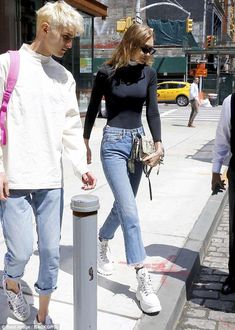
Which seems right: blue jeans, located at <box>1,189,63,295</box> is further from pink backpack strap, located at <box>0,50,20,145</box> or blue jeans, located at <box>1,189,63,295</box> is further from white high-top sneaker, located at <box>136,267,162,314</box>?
white high-top sneaker, located at <box>136,267,162,314</box>

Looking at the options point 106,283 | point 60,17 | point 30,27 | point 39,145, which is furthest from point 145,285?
point 30,27

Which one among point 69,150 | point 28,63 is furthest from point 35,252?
point 28,63

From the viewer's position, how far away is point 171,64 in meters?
43.3

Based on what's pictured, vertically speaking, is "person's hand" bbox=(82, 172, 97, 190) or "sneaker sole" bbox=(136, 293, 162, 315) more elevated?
"person's hand" bbox=(82, 172, 97, 190)

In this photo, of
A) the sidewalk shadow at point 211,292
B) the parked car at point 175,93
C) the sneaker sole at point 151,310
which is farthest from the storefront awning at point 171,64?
the sneaker sole at point 151,310

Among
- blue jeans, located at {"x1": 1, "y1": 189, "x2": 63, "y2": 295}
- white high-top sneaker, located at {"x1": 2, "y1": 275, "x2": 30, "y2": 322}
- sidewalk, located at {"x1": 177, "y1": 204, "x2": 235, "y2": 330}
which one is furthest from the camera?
sidewalk, located at {"x1": 177, "y1": 204, "x2": 235, "y2": 330}

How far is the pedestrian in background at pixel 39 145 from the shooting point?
8.59ft

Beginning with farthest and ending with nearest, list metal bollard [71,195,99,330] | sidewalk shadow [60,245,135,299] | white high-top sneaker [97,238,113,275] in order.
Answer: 1. white high-top sneaker [97,238,113,275]
2. sidewalk shadow [60,245,135,299]
3. metal bollard [71,195,99,330]


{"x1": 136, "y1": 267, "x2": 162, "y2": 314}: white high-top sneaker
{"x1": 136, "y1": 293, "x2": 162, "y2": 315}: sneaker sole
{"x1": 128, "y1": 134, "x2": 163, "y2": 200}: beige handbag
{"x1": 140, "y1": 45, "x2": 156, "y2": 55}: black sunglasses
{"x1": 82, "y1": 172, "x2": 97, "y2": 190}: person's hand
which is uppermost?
{"x1": 140, "y1": 45, "x2": 156, "y2": 55}: black sunglasses

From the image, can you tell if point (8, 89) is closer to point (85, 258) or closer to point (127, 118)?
point (85, 258)

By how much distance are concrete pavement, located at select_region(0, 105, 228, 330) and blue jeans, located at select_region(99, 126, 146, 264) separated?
401 mm

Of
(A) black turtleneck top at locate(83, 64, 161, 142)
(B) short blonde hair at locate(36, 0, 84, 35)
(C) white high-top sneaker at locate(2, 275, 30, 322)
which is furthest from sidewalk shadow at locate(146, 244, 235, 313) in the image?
(B) short blonde hair at locate(36, 0, 84, 35)

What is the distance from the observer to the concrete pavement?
3.28 metres

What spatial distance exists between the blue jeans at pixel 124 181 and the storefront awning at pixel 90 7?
34.2 feet
